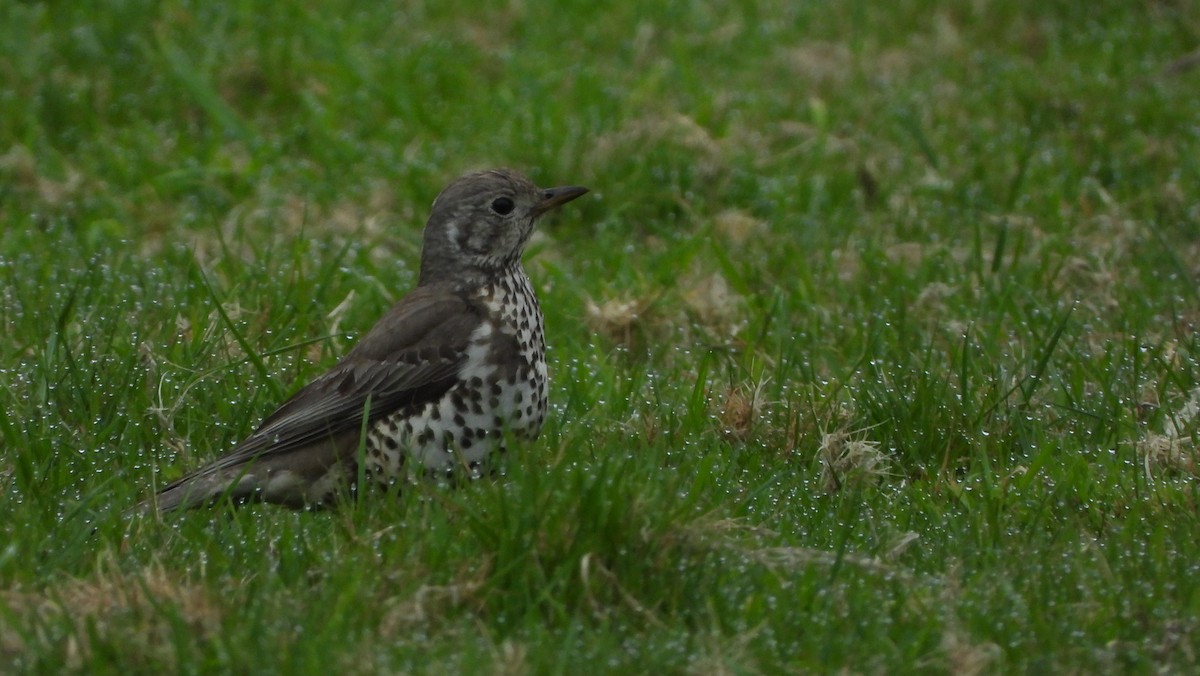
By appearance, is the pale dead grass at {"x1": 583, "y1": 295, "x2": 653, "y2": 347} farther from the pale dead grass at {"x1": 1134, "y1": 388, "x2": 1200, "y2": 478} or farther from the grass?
the pale dead grass at {"x1": 1134, "y1": 388, "x2": 1200, "y2": 478}

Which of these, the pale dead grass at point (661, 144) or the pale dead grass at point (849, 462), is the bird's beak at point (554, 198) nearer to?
the pale dead grass at point (849, 462)

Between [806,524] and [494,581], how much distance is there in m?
1.12

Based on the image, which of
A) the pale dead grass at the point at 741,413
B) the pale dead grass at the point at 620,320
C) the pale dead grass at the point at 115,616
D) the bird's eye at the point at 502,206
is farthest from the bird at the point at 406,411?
the pale dead grass at the point at 620,320

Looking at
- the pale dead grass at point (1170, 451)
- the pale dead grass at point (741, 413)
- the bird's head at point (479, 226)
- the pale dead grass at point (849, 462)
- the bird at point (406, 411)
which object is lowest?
the pale dead grass at point (1170, 451)

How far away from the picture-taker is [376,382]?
18.2 feet

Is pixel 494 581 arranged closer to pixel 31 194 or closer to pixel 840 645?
pixel 840 645

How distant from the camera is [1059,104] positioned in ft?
30.9

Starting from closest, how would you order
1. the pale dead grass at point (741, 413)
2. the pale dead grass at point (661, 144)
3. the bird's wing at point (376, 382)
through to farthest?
the bird's wing at point (376, 382) → the pale dead grass at point (741, 413) → the pale dead grass at point (661, 144)

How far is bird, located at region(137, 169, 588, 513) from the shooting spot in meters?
5.34

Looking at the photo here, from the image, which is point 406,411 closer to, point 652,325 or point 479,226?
point 479,226

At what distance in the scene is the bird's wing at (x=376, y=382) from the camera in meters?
5.45

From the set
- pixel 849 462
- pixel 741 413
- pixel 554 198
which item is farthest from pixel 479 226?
pixel 849 462

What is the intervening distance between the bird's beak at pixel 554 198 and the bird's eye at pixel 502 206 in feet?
0.31

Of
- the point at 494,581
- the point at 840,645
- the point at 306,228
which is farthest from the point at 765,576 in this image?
the point at 306,228
